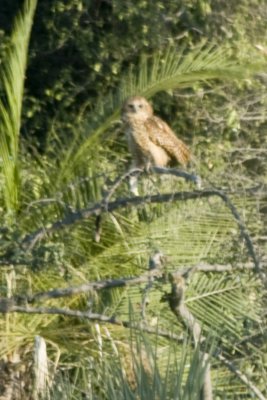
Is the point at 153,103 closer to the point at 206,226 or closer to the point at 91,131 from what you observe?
the point at 91,131

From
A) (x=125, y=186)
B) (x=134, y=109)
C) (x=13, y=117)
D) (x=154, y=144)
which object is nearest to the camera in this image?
(x=125, y=186)

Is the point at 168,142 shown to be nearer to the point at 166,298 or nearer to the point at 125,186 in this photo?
the point at 125,186

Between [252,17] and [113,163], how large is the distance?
311 centimetres

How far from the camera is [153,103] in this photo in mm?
9609

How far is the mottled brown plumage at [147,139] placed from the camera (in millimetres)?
6137

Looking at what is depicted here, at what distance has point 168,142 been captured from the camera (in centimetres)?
625

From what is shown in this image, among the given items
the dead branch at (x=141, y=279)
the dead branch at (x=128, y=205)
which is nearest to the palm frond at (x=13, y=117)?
the dead branch at (x=128, y=205)

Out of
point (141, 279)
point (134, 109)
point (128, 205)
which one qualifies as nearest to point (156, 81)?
point (134, 109)

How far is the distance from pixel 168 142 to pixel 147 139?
0.31ft

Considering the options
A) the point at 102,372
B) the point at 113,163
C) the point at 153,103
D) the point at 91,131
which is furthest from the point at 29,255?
the point at 153,103

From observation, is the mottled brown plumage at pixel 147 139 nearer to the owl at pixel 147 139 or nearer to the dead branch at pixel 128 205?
the owl at pixel 147 139

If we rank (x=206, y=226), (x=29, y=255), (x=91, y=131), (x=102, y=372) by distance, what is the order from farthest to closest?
(x=91, y=131)
(x=206, y=226)
(x=29, y=255)
(x=102, y=372)

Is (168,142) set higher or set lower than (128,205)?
higher

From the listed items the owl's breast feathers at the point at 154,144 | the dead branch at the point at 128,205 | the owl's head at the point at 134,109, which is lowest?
the dead branch at the point at 128,205
